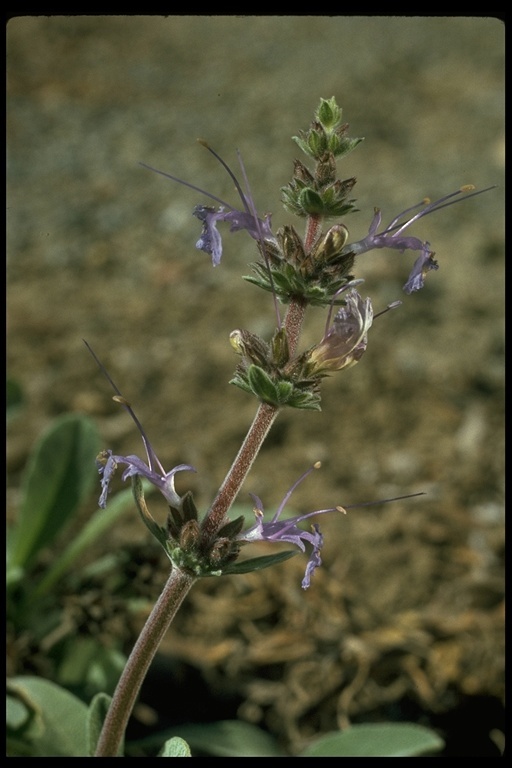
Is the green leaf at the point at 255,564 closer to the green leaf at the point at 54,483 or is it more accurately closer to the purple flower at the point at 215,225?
the purple flower at the point at 215,225

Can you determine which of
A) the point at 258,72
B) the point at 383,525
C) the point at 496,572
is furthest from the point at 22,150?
the point at 496,572

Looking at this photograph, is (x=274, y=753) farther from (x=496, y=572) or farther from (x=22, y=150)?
(x=22, y=150)

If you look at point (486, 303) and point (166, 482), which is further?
point (486, 303)

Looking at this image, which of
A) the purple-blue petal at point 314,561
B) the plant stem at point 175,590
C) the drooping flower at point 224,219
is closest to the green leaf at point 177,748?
the plant stem at point 175,590

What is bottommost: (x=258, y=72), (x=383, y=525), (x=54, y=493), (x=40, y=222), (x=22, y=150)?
(x=383, y=525)

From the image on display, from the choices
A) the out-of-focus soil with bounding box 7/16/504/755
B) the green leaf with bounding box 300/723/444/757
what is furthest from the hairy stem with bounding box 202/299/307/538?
the out-of-focus soil with bounding box 7/16/504/755

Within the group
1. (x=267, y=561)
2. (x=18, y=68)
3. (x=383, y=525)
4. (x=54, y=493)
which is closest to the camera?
(x=267, y=561)

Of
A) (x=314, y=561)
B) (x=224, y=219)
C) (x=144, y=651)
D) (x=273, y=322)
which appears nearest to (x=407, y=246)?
(x=224, y=219)

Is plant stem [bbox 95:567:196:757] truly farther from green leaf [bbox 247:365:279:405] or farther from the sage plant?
green leaf [bbox 247:365:279:405]

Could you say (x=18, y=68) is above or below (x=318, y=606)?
above
